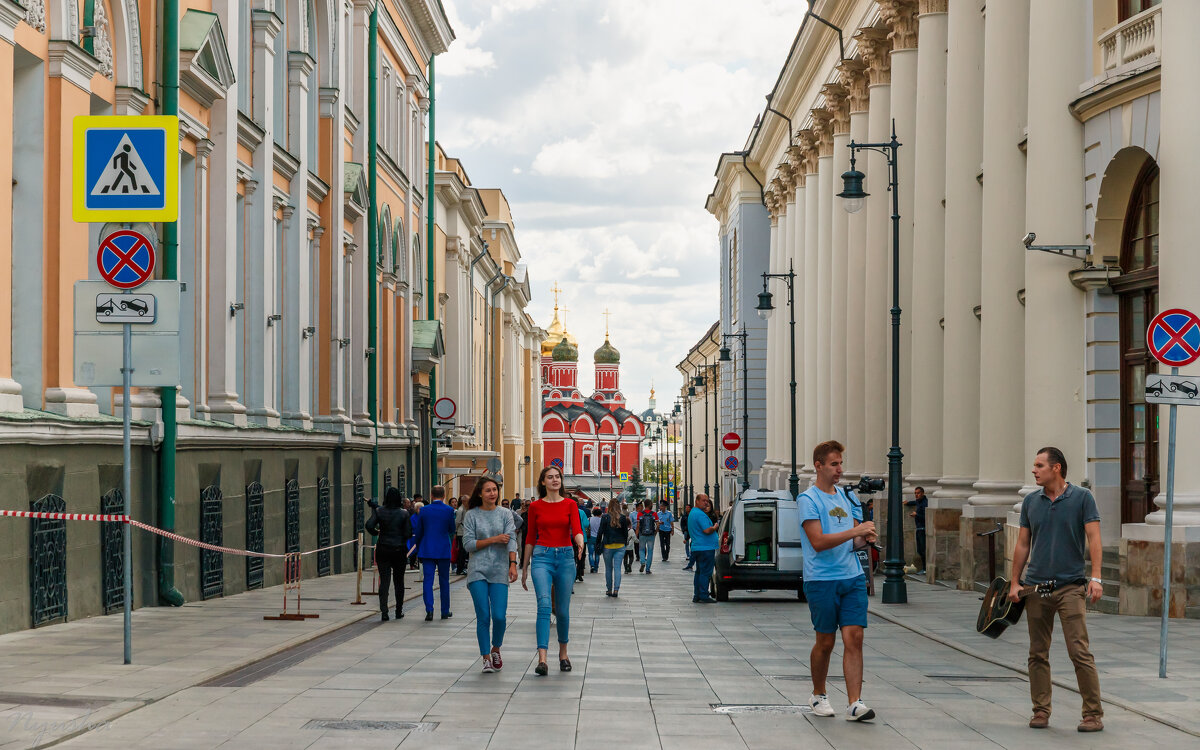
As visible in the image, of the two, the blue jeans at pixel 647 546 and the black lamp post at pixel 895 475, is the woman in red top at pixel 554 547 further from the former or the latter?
the blue jeans at pixel 647 546

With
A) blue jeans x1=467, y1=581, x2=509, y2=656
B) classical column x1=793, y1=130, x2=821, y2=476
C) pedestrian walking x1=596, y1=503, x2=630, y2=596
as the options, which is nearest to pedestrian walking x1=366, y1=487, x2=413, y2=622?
blue jeans x1=467, y1=581, x2=509, y2=656

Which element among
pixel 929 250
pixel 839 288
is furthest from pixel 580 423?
pixel 929 250

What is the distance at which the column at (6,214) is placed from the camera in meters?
16.0

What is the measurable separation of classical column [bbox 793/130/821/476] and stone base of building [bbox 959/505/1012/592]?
2387cm

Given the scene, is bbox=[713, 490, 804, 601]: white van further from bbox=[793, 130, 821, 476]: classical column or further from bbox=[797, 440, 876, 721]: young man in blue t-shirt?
bbox=[793, 130, 821, 476]: classical column

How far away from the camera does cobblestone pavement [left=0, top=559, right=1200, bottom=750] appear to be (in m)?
9.74

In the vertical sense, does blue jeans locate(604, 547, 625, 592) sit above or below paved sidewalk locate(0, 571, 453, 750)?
below

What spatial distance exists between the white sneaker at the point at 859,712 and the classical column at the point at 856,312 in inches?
1228

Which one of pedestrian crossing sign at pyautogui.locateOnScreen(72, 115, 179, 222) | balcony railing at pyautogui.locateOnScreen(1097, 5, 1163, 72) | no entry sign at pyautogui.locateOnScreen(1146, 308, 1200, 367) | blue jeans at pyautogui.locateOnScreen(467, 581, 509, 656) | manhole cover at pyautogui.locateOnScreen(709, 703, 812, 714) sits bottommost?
manhole cover at pyautogui.locateOnScreen(709, 703, 812, 714)

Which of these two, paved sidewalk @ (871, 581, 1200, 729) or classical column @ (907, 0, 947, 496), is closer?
paved sidewalk @ (871, 581, 1200, 729)

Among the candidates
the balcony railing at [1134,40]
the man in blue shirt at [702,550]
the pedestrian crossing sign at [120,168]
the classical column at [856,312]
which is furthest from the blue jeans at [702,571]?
the classical column at [856,312]

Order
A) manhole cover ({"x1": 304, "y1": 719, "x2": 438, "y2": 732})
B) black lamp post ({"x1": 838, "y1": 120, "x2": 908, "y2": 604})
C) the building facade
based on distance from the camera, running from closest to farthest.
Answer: manhole cover ({"x1": 304, "y1": 719, "x2": 438, "y2": 732}) → the building facade → black lamp post ({"x1": 838, "y1": 120, "x2": 908, "y2": 604})

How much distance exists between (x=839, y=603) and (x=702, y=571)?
15.3 m

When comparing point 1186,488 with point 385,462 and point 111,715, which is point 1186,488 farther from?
point 385,462
